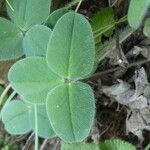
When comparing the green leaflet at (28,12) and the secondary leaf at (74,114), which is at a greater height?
the green leaflet at (28,12)

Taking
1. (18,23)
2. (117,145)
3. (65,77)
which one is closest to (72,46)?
(65,77)

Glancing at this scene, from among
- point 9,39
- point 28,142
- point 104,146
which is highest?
point 9,39

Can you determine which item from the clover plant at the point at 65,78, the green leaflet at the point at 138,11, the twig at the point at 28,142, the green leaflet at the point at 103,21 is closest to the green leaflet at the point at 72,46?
the clover plant at the point at 65,78

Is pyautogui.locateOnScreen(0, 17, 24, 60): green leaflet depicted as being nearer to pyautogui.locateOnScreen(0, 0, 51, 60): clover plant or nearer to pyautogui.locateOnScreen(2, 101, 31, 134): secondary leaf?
pyautogui.locateOnScreen(0, 0, 51, 60): clover plant

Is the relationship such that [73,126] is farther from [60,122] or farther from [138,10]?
[138,10]

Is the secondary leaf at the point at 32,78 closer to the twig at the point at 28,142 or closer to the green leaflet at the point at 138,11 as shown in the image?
the green leaflet at the point at 138,11

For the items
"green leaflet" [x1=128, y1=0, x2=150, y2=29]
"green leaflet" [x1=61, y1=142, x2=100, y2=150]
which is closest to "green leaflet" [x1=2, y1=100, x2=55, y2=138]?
"green leaflet" [x1=61, y1=142, x2=100, y2=150]

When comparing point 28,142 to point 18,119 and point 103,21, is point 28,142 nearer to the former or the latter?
point 18,119
